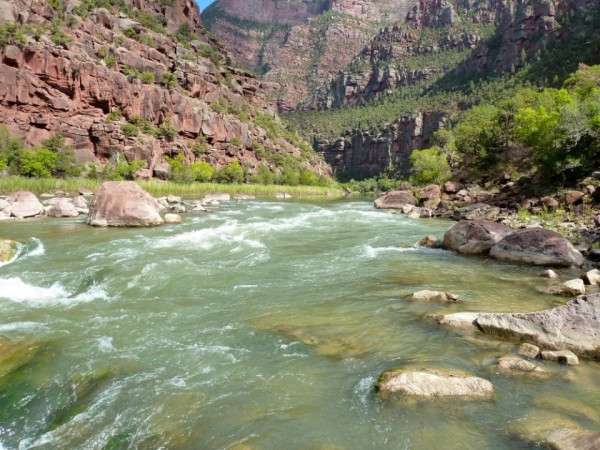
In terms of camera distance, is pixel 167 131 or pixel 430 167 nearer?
pixel 430 167

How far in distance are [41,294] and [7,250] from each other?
17.2 ft

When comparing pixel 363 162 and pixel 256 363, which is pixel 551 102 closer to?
pixel 256 363

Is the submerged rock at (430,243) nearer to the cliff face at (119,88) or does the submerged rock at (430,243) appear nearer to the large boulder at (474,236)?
the large boulder at (474,236)

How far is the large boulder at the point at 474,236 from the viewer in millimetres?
14648

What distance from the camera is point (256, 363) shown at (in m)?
6.20

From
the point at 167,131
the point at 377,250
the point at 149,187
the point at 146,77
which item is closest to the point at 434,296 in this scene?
the point at 377,250

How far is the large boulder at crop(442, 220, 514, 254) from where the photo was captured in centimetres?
1465

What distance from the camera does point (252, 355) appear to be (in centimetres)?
648

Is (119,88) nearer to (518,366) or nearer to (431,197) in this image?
(431,197)

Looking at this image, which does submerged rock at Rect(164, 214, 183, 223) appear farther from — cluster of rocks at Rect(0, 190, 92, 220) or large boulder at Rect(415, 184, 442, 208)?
large boulder at Rect(415, 184, 442, 208)

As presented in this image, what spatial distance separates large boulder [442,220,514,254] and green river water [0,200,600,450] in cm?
144

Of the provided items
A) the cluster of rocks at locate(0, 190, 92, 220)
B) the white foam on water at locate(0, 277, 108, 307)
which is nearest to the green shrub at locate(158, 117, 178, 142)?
the cluster of rocks at locate(0, 190, 92, 220)

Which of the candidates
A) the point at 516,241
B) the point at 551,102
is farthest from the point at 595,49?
the point at 516,241

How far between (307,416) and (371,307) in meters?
4.25
